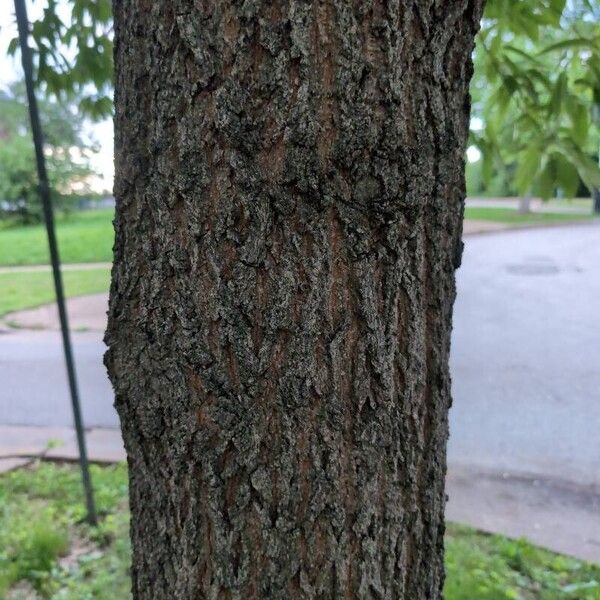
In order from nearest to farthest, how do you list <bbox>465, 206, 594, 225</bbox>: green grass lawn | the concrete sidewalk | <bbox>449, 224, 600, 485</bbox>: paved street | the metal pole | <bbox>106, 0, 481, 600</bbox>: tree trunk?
<bbox>106, 0, 481, 600</bbox>: tree trunk < the metal pole < the concrete sidewalk < <bbox>449, 224, 600, 485</bbox>: paved street < <bbox>465, 206, 594, 225</bbox>: green grass lawn

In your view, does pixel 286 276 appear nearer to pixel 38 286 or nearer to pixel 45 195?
pixel 45 195

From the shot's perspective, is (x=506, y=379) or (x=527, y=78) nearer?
(x=527, y=78)

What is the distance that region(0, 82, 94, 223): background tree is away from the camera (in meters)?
8.76

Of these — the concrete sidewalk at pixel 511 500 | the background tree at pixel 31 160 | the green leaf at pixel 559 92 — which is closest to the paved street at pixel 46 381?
the concrete sidewalk at pixel 511 500

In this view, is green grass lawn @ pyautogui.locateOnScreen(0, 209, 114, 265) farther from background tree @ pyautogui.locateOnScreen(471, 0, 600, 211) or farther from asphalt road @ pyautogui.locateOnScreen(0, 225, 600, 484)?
background tree @ pyautogui.locateOnScreen(471, 0, 600, 211)

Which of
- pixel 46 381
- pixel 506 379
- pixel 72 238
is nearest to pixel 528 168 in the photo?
pixel 506 379

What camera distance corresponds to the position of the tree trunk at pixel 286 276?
0.98 meters

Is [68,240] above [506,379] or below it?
above

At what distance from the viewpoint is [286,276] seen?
1.02 m

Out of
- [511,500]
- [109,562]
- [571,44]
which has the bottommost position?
[511,500]

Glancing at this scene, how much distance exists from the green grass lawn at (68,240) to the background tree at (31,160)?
2.19 ft

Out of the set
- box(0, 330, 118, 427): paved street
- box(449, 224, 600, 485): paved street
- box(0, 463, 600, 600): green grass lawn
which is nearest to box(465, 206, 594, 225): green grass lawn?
box(449, 224, 600, 485): paved street

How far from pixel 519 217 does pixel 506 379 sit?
680 inches

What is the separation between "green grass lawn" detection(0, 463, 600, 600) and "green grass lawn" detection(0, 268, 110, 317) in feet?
22.8
